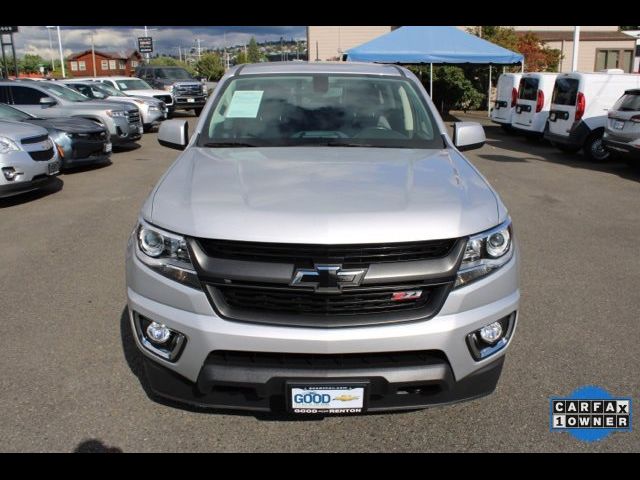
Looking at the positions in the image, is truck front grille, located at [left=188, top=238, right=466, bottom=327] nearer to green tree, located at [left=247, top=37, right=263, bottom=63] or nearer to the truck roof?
the truck roof

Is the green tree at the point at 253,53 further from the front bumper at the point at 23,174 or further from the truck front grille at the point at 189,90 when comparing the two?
the front bumper at the point at 23,174

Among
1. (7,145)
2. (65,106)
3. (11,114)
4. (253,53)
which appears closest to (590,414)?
(7,145)

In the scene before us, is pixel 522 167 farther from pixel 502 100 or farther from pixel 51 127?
pixel 51 127

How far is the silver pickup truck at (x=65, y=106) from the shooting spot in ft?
43.9

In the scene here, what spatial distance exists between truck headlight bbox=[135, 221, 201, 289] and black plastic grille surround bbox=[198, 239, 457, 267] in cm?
11

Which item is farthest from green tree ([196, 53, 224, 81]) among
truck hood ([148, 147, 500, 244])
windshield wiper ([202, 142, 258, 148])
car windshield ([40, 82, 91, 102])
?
truck hood ([148, 147, 500, 244])

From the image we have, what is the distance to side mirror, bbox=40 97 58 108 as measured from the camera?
41.9 ft

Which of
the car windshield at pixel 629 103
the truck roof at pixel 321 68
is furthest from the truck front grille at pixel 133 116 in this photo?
the truck roof at pixel 321 68

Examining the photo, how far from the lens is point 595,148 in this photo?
1319 cm

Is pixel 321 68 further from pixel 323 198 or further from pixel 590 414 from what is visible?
pixel 590 414

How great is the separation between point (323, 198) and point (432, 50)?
17.9 m

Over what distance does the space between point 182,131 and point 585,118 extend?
1109 centimetres

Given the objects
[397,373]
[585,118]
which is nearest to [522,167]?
[585,118]

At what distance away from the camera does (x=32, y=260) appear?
5.93m
